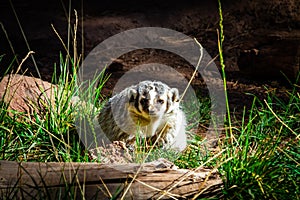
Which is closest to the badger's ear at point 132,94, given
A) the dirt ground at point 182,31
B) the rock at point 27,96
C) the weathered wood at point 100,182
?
the rock at point 27,96

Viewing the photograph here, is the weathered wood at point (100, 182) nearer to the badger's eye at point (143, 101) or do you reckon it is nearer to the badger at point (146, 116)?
the badger at point (146, 116)

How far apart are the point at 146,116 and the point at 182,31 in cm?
454

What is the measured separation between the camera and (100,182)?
8.52 feet

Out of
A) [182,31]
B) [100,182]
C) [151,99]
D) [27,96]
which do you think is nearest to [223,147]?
[151,99]

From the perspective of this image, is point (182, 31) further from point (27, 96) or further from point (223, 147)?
point (223, 147)

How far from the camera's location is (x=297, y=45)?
5.57 metres

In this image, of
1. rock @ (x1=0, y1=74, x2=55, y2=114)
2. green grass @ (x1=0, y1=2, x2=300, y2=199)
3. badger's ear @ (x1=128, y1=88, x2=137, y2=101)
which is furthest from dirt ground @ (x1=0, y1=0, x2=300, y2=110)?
badger's ear @ (x1=128, y1=88, x2=137, y2=101)

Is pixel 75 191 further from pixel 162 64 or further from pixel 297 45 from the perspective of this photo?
pixel 162 64

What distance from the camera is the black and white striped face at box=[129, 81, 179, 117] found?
11.9 ft

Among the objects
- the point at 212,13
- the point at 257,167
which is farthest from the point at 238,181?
the point at 212,13

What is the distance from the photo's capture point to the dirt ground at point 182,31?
227 inches

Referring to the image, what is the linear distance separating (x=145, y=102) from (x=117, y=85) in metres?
2.12

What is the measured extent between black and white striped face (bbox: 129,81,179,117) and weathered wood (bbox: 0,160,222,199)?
1.00 meters

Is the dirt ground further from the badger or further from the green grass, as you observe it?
the badger
